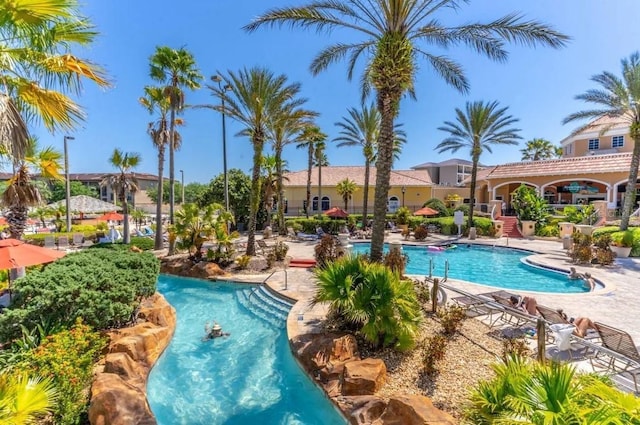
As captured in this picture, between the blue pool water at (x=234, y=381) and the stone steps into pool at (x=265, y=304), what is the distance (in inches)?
11.9

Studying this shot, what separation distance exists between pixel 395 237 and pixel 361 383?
23919 millimetres

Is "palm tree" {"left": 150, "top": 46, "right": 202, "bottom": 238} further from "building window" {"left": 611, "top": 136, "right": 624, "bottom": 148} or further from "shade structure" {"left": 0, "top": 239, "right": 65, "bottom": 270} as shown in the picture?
"building window" {"left": 611, "top": 136, "right": 624, "bottom": 148}

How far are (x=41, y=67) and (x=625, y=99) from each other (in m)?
27.8

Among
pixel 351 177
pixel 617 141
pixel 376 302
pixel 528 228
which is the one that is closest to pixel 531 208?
pixel 528 228

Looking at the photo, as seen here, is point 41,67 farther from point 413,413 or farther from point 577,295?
point 577,295

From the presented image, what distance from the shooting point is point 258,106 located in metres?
18.0

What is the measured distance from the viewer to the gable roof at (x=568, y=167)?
98.5ft

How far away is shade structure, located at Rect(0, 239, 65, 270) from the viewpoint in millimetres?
8195

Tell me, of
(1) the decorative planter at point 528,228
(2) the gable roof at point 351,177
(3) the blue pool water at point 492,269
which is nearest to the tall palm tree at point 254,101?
(3) the blue pool water at point 492,269

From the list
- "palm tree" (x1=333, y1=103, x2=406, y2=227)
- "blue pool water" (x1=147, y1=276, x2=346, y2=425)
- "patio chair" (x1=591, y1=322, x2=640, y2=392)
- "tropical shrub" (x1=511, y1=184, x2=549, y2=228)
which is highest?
"palm tree" (x1=333, y1=103, x2=406, y2=227)

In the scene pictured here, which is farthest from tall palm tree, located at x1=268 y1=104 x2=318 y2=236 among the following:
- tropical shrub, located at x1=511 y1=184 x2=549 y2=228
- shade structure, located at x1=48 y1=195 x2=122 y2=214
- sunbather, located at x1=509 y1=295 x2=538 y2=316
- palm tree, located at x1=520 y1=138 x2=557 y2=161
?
palm tree, located at x1=520 y1=138 x2=557 y2=161

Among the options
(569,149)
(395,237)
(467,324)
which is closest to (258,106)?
(467,324)

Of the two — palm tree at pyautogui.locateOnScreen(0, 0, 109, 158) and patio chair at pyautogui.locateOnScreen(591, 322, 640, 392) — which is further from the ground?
palm tree at pyautogui.locateOnScreen(0, 0, 109, 158)

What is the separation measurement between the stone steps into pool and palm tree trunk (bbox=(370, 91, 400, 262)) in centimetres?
362
